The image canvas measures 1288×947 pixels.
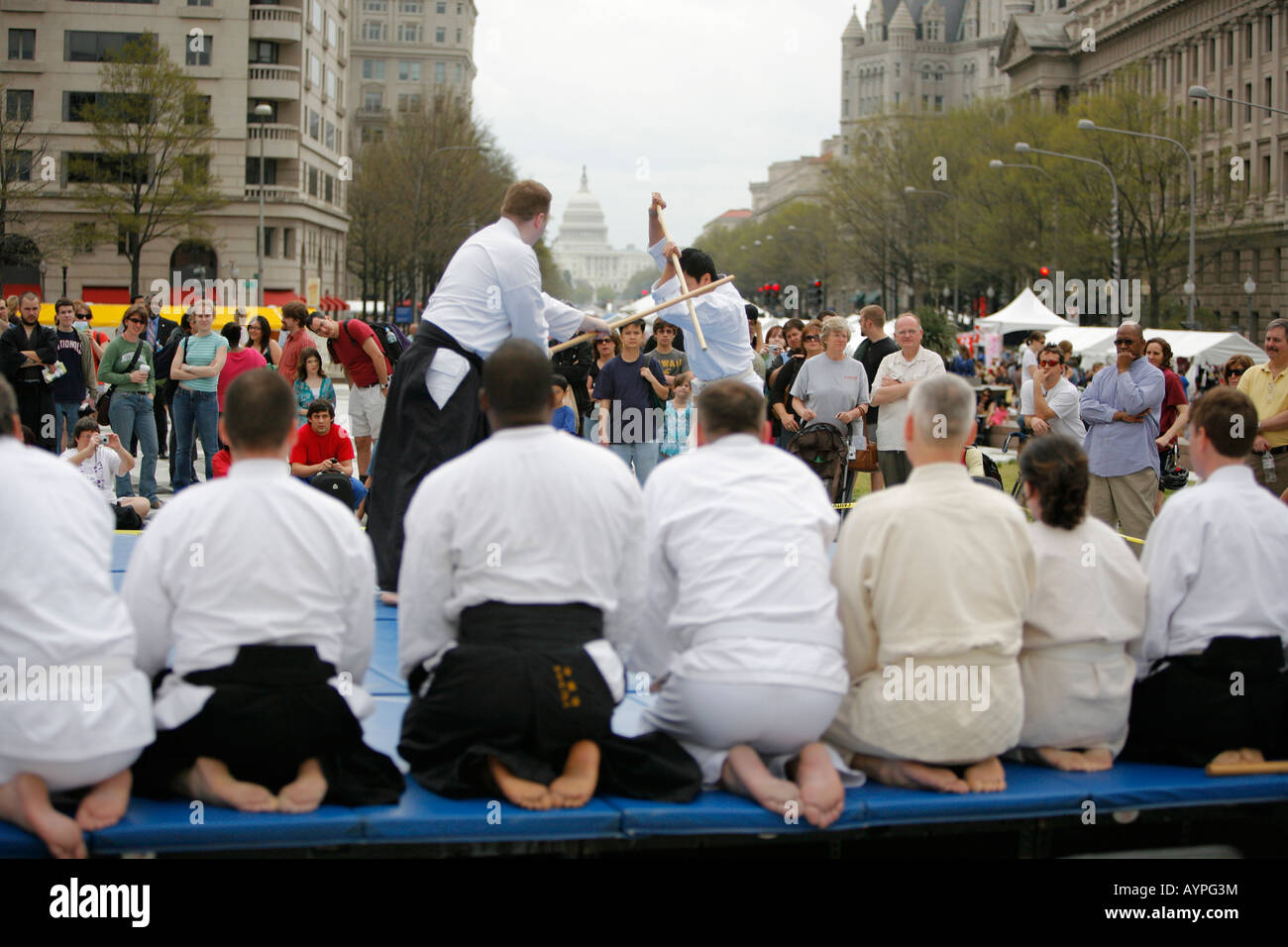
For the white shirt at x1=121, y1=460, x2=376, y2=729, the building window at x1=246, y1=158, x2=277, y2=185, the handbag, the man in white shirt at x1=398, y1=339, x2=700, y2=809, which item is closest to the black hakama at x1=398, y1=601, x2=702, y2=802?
the man in white shirt at x1=398, y1=339, x2=700, y2=809

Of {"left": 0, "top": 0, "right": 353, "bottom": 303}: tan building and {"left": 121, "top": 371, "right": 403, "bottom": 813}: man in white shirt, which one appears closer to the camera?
{"left": 121, "top": 371, "right": 403, "bottom": 813}: man in white shirt

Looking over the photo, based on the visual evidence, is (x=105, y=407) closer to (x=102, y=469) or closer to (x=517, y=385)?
(x=102, y=469)

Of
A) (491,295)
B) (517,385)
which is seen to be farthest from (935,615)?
(491,295)

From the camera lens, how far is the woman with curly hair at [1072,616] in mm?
5062

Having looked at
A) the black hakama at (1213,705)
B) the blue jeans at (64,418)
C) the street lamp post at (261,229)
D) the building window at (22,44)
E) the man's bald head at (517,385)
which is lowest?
the black hakama at (1213,705)

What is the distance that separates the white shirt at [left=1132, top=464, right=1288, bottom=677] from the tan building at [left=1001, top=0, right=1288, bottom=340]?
161ft

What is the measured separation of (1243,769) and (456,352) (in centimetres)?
431

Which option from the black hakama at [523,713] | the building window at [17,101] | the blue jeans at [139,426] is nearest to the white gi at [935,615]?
the black hakama at [523,713]

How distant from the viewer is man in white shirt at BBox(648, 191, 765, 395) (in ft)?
31.0

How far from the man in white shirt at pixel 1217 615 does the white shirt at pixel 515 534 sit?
2.11m

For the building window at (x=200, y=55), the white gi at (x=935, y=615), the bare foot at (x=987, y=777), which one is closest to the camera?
the white gi at (x=935, y=615)

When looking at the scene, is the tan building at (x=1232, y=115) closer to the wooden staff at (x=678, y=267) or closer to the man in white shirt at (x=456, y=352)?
the wooden staff at (x=678, y=267)

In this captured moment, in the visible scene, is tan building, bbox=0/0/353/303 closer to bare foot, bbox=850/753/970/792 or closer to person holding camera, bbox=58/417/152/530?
person holding camera, bbox=58/417/152/530
